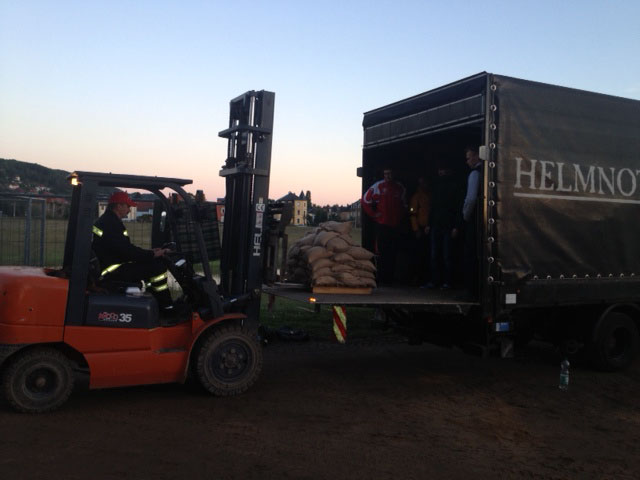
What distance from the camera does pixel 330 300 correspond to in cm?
614

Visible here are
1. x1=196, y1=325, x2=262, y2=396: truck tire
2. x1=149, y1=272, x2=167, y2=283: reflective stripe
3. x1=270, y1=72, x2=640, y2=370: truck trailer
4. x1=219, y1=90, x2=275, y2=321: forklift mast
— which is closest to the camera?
x1=196, y1=325, x2=262, y2=396: truck tire

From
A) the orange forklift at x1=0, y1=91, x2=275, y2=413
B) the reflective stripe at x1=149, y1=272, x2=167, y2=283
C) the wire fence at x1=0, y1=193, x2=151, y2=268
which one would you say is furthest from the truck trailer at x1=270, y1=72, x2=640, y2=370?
the wire fence at x1=0, y1=193, x2=151, y2=268

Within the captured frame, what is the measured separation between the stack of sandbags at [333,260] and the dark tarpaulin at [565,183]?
1514mm

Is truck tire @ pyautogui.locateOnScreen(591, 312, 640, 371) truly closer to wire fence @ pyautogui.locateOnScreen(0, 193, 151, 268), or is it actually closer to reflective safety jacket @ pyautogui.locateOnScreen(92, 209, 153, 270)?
reflective safety jacket @ pyautogui.locateOnScreen(92, 209, 153, 270)

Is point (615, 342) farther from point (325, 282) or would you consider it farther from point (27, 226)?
point (27, 226)

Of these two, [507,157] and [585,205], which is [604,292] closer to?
[585,205]

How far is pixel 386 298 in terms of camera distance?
6.62 metres

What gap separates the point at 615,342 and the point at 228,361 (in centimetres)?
496

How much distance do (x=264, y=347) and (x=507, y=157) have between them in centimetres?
423

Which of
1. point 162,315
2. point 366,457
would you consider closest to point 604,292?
point 366,457

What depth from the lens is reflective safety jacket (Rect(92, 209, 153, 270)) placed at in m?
5.71

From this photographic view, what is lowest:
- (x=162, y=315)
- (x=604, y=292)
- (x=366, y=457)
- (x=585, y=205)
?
(x=366, y=457)

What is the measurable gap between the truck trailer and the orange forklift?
2.64ft

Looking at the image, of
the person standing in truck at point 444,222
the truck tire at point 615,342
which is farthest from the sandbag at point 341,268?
the truck tire at point 615,342
